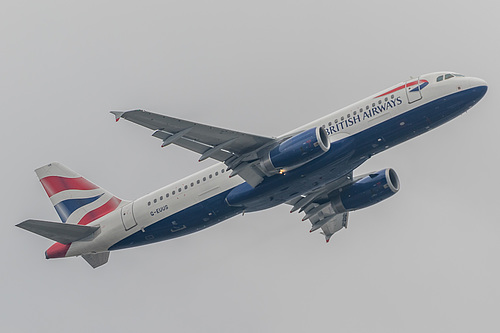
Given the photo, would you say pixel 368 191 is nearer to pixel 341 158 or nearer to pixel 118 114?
pixel 341 158

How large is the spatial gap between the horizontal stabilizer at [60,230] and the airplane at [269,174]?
Result: 0.07m

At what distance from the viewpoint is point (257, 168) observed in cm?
4666

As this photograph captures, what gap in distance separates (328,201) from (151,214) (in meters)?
12.0

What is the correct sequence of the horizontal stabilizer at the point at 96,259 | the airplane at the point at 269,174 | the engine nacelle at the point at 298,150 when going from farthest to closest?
the horizontal stabilizer at the point at 96,259, the airplane at the point at 269,174, the engine nacelle at the point at 298,150

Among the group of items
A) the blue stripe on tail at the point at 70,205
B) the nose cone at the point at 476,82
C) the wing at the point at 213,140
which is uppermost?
the wing at the point at 213,140

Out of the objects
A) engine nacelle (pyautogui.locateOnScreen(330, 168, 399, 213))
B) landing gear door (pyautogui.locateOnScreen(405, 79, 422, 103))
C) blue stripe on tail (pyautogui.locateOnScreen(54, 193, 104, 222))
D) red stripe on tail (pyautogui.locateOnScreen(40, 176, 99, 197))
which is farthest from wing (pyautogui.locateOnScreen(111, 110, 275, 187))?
red stripe on tail (pyautogui.locateOnScreen(40, 176, 99, 197))

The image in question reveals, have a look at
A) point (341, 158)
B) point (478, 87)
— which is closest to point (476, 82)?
point (478, 87)

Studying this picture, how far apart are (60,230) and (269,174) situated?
14.6 metres

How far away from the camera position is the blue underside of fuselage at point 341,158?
45594mm

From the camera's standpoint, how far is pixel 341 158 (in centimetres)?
4606

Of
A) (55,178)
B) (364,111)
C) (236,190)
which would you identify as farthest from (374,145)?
(55,178)

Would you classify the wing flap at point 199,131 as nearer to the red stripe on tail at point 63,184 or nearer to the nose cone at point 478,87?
the nose cone at point 478,87

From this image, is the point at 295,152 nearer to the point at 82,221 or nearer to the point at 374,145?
the point at 374,145

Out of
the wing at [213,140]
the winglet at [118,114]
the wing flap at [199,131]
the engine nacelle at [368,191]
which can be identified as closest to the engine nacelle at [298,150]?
the wing at [213,140]
